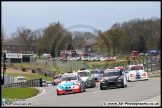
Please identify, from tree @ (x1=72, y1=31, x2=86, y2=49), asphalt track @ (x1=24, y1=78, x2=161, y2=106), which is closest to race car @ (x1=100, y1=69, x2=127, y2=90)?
asphalt track @ (x1=24, y1=78, x2=161, y2=106)

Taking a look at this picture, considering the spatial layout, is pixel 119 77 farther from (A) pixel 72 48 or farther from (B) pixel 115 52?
(B) pixel 115 52

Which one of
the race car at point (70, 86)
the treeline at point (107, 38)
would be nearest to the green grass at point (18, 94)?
the race car at point (70, 86)

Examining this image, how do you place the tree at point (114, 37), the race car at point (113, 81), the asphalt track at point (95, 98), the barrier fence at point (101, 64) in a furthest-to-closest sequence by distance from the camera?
1. the tree at point (114, 37)
2. the barrier fence at point (101, 64)
3. the race car at point (113, 81)
4. the asphalt track at point (95, 98)

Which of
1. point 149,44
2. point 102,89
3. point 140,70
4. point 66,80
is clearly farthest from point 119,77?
point 149,44

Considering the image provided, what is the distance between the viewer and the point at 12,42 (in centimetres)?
14225

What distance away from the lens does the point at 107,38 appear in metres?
96.3

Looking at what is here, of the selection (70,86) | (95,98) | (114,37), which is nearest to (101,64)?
(114,37)

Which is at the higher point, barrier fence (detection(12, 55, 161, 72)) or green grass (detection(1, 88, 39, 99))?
barrier fence (detection(12, 55, 161, 72))

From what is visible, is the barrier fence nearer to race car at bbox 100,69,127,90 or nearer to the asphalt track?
race car at bbox 100,69,127,90

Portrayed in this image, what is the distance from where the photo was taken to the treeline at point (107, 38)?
287 ft

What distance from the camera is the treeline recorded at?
87.6 m

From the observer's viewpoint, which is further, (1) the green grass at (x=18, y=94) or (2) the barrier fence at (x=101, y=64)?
(2) the barrier fence at (x=101, y=64)

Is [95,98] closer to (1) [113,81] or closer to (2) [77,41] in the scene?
(1) [113,81]

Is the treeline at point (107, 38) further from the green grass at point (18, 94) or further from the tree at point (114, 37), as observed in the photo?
the green grass at point (18, 94)
